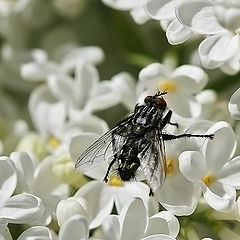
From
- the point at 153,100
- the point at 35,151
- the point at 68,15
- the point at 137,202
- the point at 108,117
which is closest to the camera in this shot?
the point at 137,202

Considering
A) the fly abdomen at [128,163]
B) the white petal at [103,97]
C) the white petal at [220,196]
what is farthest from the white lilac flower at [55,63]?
the white petal at [220,196]

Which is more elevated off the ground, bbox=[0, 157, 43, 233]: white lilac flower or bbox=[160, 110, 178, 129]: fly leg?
bbox=[160, 110, 178, 129]: fly leg

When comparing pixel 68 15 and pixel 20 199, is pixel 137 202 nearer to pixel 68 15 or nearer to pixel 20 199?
pixel 20 199

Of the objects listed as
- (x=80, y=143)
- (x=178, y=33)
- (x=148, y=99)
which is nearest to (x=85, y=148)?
(x=80, y=143)

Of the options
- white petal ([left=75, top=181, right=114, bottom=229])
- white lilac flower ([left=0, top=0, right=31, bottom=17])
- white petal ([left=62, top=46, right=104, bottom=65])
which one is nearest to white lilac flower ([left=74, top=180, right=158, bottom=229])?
white petal ([left=75, top=181, right=114, bottom=229])

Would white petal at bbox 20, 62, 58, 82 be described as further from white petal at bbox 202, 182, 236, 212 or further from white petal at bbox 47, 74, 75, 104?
white petal at bbox 202, 182, 236, 212

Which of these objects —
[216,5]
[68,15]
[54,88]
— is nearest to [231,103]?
[216,5]

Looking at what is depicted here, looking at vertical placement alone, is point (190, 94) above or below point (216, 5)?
below
